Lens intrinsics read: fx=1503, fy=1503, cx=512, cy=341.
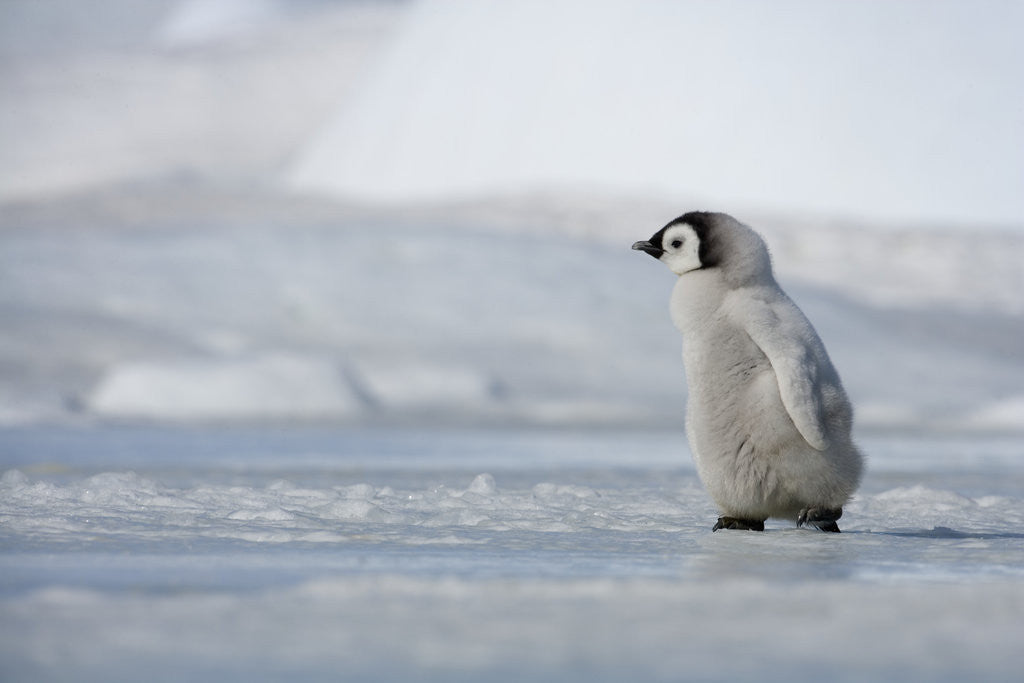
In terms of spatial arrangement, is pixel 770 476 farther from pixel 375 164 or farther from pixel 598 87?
pixel 375 164

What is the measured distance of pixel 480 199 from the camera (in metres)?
15.9

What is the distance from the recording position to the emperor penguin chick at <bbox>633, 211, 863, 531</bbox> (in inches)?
121

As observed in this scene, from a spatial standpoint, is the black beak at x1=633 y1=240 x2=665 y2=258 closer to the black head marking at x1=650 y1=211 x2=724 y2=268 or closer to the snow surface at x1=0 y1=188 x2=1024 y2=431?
the black head marking at x1=650 y1=211 x2=724 y2=268

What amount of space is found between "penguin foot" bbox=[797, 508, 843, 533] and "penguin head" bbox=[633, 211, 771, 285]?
1.67 feet

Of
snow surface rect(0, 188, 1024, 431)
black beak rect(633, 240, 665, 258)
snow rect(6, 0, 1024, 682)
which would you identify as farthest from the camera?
snow surface rect(0, 188, 1024, 431)

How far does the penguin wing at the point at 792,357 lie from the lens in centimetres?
303

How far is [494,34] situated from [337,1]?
12.8 metres

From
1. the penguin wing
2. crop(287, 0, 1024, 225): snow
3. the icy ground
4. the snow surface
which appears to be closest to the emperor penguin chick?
the penguin wing

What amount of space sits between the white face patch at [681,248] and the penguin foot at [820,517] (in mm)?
577

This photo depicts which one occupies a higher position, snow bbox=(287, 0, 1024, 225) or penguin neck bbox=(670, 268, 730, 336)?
snow bbox=(287, 0, 1024, 225)

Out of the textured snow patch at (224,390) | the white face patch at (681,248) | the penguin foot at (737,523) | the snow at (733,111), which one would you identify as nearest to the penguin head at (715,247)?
the white face patch at (681,248)

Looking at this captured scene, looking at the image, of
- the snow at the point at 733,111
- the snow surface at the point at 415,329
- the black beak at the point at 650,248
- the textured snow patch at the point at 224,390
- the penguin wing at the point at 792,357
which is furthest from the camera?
the snow at the point at 733,111

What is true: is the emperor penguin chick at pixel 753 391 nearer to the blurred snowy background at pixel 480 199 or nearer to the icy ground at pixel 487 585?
the icy ground at pixel 487 585

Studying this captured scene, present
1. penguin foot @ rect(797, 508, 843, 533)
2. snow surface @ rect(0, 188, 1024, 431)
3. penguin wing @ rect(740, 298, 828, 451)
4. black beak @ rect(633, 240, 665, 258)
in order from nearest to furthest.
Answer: penguin wing @ rect(740, 298, 828, 451) → penguin foot @ rect(797, 508, 843, 533) → black beak @ rect(633, 240, 665, 258) → snow surface @ rect(0, 188, 1024, 431)
